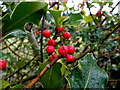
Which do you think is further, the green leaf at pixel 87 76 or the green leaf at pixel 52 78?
the green leaf at pixel 52 78

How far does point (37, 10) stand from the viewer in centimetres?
54

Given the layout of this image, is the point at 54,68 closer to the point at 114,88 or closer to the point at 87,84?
the point at 87,84

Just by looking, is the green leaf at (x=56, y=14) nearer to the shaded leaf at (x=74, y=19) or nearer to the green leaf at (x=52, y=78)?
the shaded leaf at (x=74, y=19)

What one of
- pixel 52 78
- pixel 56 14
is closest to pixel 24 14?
pixel 56 14

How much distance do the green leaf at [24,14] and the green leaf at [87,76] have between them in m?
0.23

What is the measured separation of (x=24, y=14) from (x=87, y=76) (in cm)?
28

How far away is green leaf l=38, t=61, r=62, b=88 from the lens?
0.53 m

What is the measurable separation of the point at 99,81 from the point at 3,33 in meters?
0.34

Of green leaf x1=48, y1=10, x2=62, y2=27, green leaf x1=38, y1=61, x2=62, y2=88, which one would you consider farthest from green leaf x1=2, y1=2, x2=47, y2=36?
green leaf x1=38, y1=61, x2=62, y2=88

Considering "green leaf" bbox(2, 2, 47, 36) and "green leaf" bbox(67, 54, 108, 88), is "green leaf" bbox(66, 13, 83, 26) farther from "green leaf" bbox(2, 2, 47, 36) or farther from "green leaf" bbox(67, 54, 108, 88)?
"green leaf" bbox(67, 54, 108, 88)

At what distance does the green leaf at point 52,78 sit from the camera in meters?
0.53

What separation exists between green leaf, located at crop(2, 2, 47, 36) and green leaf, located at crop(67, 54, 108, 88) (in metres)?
0.23

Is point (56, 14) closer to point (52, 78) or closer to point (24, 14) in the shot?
point (24, 14)

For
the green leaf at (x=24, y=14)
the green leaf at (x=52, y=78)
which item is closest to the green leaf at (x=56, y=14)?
the green leaf at (x=24, y=14)
